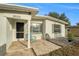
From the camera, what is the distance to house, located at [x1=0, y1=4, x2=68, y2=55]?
987 cm

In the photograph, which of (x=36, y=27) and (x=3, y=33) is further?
(x=36, y=27)

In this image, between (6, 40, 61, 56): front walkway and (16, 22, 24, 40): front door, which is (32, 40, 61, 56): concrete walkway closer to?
(6, 40, 61, 56): front walkway

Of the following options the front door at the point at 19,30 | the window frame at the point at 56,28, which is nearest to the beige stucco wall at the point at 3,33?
the front door at the point at 19,30

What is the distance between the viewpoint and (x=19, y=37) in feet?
54.7

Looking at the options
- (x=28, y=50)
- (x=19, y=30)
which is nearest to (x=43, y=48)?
(x=28, y=50)

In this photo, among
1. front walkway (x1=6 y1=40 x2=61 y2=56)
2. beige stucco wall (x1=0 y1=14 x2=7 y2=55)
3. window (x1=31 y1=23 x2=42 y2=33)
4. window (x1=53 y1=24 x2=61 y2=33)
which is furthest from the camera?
window (x1=53 y1=24 x2=61 y2=33)

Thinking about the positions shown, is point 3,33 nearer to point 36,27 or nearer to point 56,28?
point 36,27

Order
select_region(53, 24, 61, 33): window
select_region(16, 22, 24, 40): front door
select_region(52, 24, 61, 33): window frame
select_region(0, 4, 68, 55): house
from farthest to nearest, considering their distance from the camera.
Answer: select_region(53, 24, 61, 33): window
select_region(52, 24, 61, 33): window frame
select_region(16, 22, 24, 40): front door
select_region(0, 4, 68, 55): house

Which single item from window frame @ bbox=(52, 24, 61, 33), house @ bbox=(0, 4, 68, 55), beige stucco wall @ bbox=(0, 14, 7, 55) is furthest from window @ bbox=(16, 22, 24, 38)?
beige stucco wall @ bbox=(0, 14, 7, 55)

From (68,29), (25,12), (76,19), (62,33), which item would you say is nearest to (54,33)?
(62,33)

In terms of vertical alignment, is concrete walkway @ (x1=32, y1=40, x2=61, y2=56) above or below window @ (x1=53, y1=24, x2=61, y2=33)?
below

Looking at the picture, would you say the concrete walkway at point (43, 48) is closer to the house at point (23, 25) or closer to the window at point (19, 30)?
the house at point (23, 25)

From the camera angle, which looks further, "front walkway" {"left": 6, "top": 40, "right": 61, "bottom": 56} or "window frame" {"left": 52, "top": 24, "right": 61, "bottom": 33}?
→ "window frame" {"left": 52, "top": 24, "right": 61, "bottom": 33}

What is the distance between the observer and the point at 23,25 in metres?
17.2
